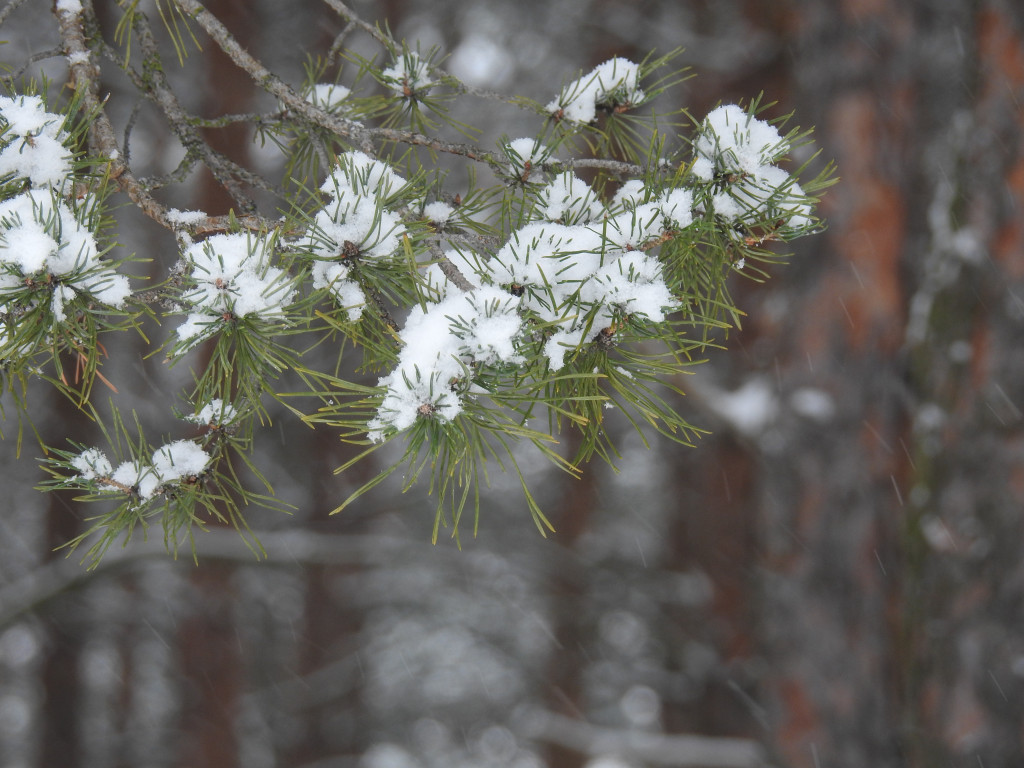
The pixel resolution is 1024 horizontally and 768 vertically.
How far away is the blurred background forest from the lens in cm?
200

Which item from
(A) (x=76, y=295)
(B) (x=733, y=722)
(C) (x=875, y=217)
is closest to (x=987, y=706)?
(C) (x=875, y=217)

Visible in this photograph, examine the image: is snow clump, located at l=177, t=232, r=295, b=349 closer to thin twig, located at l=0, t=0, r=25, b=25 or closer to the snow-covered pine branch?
the snow-covered pine branch

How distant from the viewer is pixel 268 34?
431 centimetres

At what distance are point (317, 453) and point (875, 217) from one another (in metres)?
3.48

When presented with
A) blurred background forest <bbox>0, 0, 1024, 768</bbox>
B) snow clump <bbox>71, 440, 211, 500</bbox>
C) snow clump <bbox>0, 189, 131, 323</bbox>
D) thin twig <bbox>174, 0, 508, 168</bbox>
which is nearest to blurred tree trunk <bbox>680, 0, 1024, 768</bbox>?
blurred background forest <bbox>0, 0, 1024, 768</bbox>

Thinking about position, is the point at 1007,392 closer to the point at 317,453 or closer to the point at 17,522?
the point at 317,453

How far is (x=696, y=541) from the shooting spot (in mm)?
3715

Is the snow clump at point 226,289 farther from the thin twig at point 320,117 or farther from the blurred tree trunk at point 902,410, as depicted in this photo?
the blurred tree trunk at point 902,410

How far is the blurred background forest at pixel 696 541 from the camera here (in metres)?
2.00

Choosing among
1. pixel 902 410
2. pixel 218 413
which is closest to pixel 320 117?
pixel 218 413

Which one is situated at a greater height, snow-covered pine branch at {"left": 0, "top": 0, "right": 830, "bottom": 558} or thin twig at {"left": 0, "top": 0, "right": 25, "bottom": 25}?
thin twig at {"left": 0, "top": 0, "right": 25, "bottom": 25}

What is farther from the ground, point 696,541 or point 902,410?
point 902,410

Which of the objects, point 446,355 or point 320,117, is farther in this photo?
point 320,117

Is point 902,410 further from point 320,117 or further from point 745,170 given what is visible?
point 320,117
